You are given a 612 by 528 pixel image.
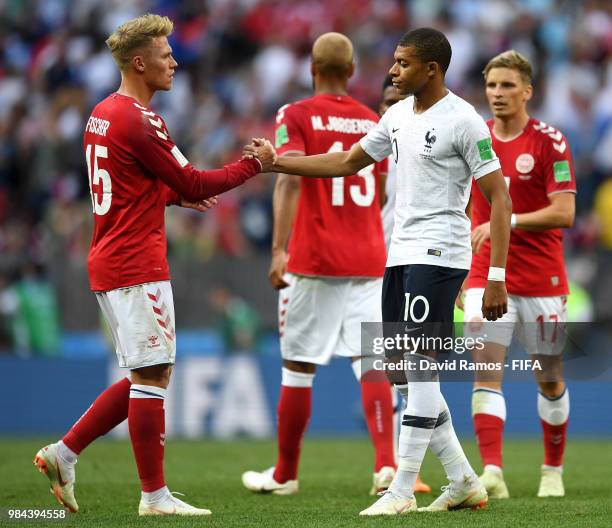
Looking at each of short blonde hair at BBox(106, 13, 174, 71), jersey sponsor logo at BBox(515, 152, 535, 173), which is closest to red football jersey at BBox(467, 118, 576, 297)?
jersey sponsor logo at BBox(515, 152, 535, 173)

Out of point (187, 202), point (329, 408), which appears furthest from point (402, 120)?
point (329, 408)

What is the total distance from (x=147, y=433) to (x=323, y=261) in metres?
1.87

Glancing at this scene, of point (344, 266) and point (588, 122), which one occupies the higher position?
point (588, 122)

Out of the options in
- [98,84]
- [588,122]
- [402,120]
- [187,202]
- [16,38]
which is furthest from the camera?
[16,38]

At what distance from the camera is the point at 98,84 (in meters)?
18.3

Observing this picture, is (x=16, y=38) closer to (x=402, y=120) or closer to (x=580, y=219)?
(x=580, y=219)

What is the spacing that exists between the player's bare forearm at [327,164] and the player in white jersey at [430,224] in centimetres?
38

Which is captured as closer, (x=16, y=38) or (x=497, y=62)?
(x=497, y=62)

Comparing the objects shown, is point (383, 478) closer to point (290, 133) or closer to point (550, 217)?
point (550, 217)

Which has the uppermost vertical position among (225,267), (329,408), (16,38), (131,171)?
(16,38)

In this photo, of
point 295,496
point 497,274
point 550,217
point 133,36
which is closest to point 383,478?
point 295,496

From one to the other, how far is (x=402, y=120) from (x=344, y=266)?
162cm

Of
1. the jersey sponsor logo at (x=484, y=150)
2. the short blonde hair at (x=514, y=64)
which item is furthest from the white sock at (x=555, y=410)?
the jersey sponsor logo at (x=484, y=150)

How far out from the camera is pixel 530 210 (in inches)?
301
